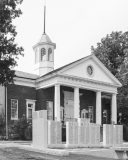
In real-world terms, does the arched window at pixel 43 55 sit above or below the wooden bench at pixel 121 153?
above

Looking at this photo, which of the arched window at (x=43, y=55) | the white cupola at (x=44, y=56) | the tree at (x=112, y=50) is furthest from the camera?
the tree at (x=112, y=50)

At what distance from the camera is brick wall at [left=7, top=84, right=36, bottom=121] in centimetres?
2839

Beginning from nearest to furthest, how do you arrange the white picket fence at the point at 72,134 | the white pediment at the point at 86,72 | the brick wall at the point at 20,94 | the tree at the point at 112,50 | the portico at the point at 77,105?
the white picket fence at the point at 72,134, the portico at the point at 77,105, the brick wall at the point at 20,94, the white pediment at the point at 86,72, the tree at the point at 112,50

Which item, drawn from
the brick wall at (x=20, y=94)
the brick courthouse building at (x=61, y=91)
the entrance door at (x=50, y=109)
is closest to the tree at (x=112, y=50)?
the brick courthouse building at (x=61, y=91)

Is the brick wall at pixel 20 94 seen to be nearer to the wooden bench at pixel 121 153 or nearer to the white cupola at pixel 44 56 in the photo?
the white cupola at pixel 44 56

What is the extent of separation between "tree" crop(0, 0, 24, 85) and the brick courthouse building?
28.3 feet

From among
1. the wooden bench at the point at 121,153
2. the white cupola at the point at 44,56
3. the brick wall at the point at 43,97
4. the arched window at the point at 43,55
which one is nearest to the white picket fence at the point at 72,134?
the wooden bench at the point at 121,153

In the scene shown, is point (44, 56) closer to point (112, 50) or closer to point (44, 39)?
point (44, 39)

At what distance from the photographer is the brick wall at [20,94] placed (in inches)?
1118

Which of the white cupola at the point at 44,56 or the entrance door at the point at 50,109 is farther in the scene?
the white cupola at the point at 44,56

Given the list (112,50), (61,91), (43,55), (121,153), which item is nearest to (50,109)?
(61,91)

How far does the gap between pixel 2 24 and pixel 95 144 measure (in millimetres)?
9249

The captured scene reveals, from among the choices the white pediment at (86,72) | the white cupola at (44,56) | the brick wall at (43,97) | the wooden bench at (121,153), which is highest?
the white cupola at (44,56)

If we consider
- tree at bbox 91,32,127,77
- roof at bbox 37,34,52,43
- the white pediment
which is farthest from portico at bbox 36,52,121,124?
tree at bbox 91,32,127,77
